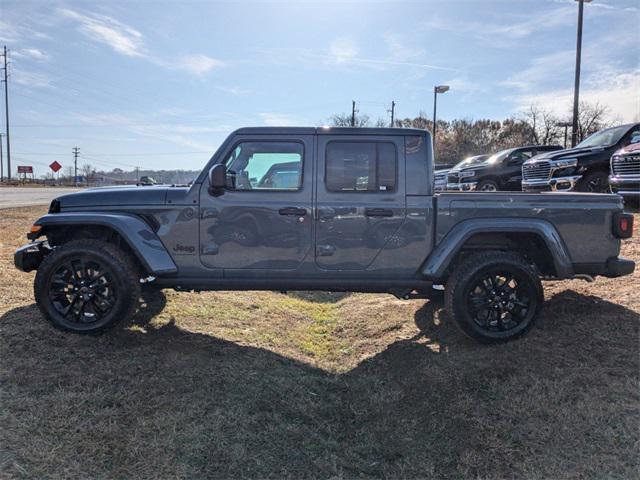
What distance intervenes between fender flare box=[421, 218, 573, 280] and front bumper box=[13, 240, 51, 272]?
12.1ft

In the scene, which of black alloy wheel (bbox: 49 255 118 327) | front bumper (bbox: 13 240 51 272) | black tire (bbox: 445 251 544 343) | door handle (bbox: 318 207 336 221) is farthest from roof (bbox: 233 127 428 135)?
front bumper (bbox: 13 240 51 272)

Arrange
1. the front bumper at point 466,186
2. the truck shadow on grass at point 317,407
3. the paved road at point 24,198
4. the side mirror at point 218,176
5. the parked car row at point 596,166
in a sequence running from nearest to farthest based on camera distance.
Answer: the truck shadow on grass at point 317,407, the side mirror at point 218,176, the parked car row at point 596,166, the front bumper at point 466,186, the paved road at point 24,198

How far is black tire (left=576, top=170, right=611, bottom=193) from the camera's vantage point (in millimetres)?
9492

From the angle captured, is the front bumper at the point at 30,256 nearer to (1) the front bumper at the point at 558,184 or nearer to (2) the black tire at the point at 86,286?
(2) the black tire at the point at 86,286

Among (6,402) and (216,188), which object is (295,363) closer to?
(216,188)

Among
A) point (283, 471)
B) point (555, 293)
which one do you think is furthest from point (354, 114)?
point (283, 471)

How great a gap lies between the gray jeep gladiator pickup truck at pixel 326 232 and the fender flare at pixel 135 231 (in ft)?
0.03

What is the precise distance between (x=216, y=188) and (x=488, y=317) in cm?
282

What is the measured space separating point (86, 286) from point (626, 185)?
8.69 m

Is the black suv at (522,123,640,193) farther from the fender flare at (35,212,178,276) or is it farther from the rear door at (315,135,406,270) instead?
the fender flare at (35,212,178,276)

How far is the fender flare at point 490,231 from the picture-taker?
412 cm

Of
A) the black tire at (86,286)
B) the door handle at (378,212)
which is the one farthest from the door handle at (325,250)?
the black tire at (86,286)

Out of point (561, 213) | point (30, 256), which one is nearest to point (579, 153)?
point (561, 213)

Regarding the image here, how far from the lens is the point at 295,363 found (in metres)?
4.27
